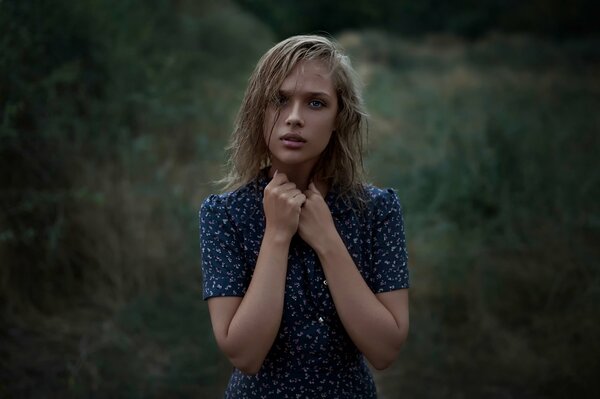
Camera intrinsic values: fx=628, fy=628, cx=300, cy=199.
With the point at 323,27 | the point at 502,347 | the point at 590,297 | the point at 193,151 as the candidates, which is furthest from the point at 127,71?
the point at 323,27

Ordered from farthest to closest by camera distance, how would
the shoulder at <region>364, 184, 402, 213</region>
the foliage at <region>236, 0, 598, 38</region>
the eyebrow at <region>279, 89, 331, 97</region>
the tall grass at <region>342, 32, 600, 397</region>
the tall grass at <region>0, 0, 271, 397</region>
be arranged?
the foliage at <region>236, 0, 598, 38</region>, the tall grass at <region>342, 32, 600, 397</region>, the tall grass at <region>0, 0, 271, 397</region>, the shoulder at <region>364, 184, 402, 213</region>, the eyebrow at <region>279, 89, 331, 97</region>

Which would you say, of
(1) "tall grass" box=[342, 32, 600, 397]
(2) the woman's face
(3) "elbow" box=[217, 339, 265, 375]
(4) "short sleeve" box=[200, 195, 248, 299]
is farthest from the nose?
(1) "tall grass" box=[342, 32, 600, 397]

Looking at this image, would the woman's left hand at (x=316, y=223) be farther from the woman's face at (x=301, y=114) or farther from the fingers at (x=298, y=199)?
the woman's face at (x=301, y=114)

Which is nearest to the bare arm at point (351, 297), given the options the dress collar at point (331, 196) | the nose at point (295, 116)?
the dress collar at point (331, 196)

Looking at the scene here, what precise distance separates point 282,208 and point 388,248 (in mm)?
315

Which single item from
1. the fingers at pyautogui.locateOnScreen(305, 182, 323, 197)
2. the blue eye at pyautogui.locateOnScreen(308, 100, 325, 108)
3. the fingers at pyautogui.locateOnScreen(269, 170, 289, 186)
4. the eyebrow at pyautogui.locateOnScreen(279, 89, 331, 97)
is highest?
the eyebrow at pyautogui.locateOnScreen(279, 89, 331, 97)

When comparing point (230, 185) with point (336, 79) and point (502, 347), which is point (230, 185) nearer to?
point (336, 79)

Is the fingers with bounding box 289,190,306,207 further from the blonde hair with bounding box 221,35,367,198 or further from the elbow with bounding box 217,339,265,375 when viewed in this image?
the elbow with bounding box 217,339,265,375

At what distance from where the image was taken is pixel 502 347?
13.0 feet

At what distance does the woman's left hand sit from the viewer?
1.56 meters

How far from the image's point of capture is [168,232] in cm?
452

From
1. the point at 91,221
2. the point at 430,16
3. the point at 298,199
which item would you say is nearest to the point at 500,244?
the point at 91,221

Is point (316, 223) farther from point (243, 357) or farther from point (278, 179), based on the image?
point (243, 357)

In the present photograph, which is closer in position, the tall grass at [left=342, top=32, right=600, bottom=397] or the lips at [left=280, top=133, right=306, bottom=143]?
the lips at [left=280, top=133, right=306, bottom=143]
